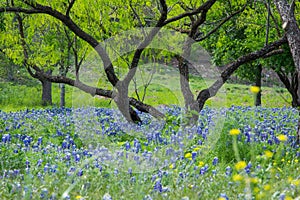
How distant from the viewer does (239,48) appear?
530 inches

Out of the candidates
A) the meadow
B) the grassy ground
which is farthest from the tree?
the grassy ground

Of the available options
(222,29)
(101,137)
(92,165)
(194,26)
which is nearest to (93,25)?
(194,26)

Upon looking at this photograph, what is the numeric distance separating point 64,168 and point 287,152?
275 centimetres

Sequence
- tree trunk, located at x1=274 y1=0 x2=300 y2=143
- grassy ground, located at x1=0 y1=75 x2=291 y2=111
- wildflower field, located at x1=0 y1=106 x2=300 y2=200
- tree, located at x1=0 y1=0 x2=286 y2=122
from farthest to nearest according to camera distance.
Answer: grassy ground, located at x1=0 y1=75 x2=291 y2=111 < tree, located at x1=0 y1=0 x2=286 y2=122 < tree trunk, located at x1=274 y1=0 x2=300 y2=143 < wildflower field, located at x1=0 y1=106 x2=300 y2=200

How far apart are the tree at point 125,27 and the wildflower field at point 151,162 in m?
0.66

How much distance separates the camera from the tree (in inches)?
318

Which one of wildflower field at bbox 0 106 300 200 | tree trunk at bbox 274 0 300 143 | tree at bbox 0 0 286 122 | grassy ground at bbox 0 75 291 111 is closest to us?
wildflower field at bbox 0 106 300 200

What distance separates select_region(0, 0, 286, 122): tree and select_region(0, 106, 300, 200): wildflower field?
2.17ft

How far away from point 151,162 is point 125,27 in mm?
6047

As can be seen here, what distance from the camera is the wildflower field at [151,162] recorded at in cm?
354

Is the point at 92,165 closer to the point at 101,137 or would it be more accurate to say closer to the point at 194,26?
the point at 101,137

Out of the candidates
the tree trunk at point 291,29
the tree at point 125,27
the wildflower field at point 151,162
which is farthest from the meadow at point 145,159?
the tree trunk at point 291,29

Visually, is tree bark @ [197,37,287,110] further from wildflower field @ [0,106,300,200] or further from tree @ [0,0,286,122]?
wildflower field @ [0,106,300,200]

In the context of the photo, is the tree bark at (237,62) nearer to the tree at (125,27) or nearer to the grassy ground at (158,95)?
the tree at (125,27)
